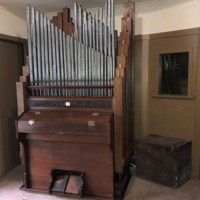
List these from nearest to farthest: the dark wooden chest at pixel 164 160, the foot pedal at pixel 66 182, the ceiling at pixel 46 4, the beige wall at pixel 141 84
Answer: the foot pedal at pixel 66 182 → the dark wooden chest at pixel 164 160 → the ceiling at pixel 46 4 → the beige wall at pixel 141 84

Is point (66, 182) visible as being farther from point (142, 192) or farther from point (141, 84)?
point (141, 84)

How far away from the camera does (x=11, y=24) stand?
3102 mm

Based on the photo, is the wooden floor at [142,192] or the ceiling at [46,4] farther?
the ceiling at [46,4]

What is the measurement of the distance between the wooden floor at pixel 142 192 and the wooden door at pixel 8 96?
38 cm

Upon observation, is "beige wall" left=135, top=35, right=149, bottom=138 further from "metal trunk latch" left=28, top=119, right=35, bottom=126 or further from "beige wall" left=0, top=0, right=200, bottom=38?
"metal trunk latch" left=28, top=119, right=35, bottom=126

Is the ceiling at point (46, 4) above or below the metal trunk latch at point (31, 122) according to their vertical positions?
above

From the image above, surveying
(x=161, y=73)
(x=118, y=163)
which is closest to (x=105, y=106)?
(x=118, y=163)

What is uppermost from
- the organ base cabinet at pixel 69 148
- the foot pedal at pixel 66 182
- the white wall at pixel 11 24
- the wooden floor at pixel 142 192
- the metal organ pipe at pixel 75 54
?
the white wall at pixel 11 24

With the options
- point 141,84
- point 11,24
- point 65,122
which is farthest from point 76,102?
point 11,24

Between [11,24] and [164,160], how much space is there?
268cm

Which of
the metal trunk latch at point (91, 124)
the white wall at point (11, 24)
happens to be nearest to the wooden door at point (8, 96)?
the white wall at point (11, 24)

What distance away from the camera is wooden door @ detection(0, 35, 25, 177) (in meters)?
3.00

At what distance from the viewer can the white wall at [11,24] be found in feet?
9.59

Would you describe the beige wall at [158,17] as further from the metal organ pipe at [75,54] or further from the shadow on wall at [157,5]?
the metal organ pipe at [75,54]
